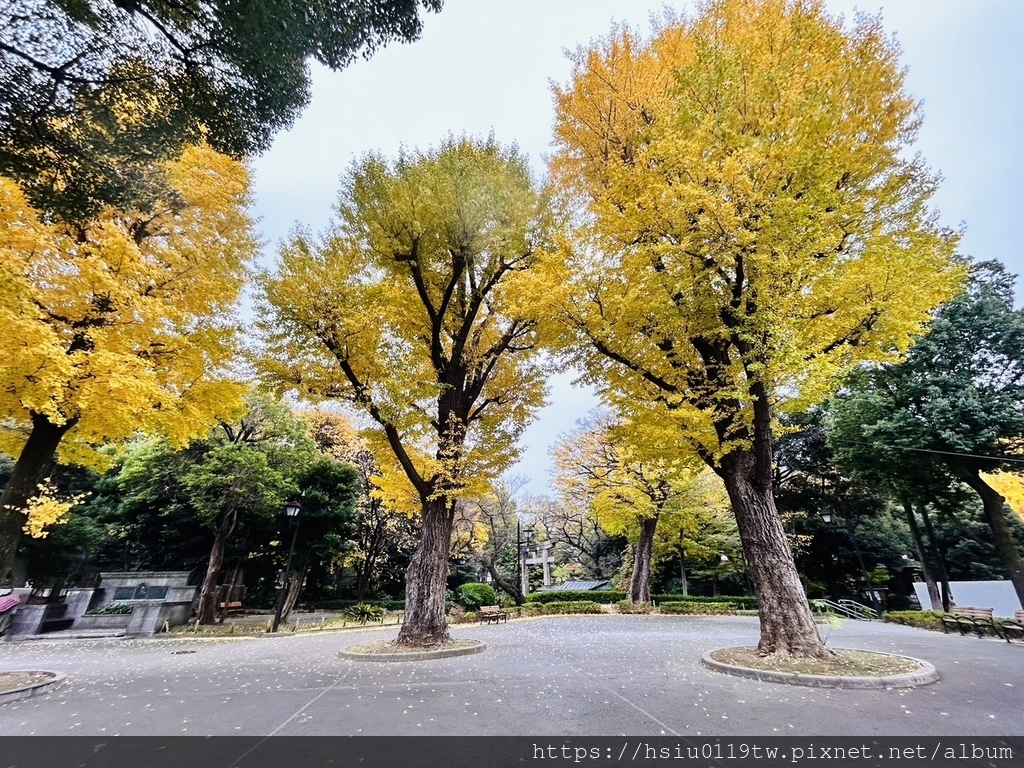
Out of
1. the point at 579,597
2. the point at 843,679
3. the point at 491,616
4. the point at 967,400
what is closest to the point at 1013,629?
the point at 967,400

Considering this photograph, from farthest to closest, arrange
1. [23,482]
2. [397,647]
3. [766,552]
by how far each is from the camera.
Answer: [397,647] → [766,552] → [23,482]

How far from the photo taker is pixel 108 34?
430 centimetres

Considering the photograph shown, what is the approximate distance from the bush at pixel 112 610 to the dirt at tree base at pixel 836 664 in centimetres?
2175

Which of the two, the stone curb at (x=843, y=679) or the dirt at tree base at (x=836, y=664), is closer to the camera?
the stone curb at (x=843, y=679)

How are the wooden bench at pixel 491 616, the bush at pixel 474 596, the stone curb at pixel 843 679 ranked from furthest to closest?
the bush at pixel 474 596
the wooden bench at pixel 491 616
the stone curb at pixel 843 679

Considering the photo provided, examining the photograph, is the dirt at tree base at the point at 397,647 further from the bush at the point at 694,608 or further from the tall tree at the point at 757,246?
the bush at the point at 694,608

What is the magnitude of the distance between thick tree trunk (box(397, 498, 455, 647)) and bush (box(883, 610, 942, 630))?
15.4 meters

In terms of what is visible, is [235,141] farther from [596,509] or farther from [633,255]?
[596,509]

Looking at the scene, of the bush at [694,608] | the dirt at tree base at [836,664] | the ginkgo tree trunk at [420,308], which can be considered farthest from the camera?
the bush at [694,608]

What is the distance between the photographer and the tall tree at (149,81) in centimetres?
408

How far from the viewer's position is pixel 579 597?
23.5 m

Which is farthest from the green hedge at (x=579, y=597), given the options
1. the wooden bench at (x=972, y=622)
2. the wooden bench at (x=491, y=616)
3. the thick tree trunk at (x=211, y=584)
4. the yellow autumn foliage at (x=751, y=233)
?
the yellow autumn foliage at (x=751, y=233)

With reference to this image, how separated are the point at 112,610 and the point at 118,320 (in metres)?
17.0

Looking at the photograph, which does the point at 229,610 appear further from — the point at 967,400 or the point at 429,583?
the point at 967,400
